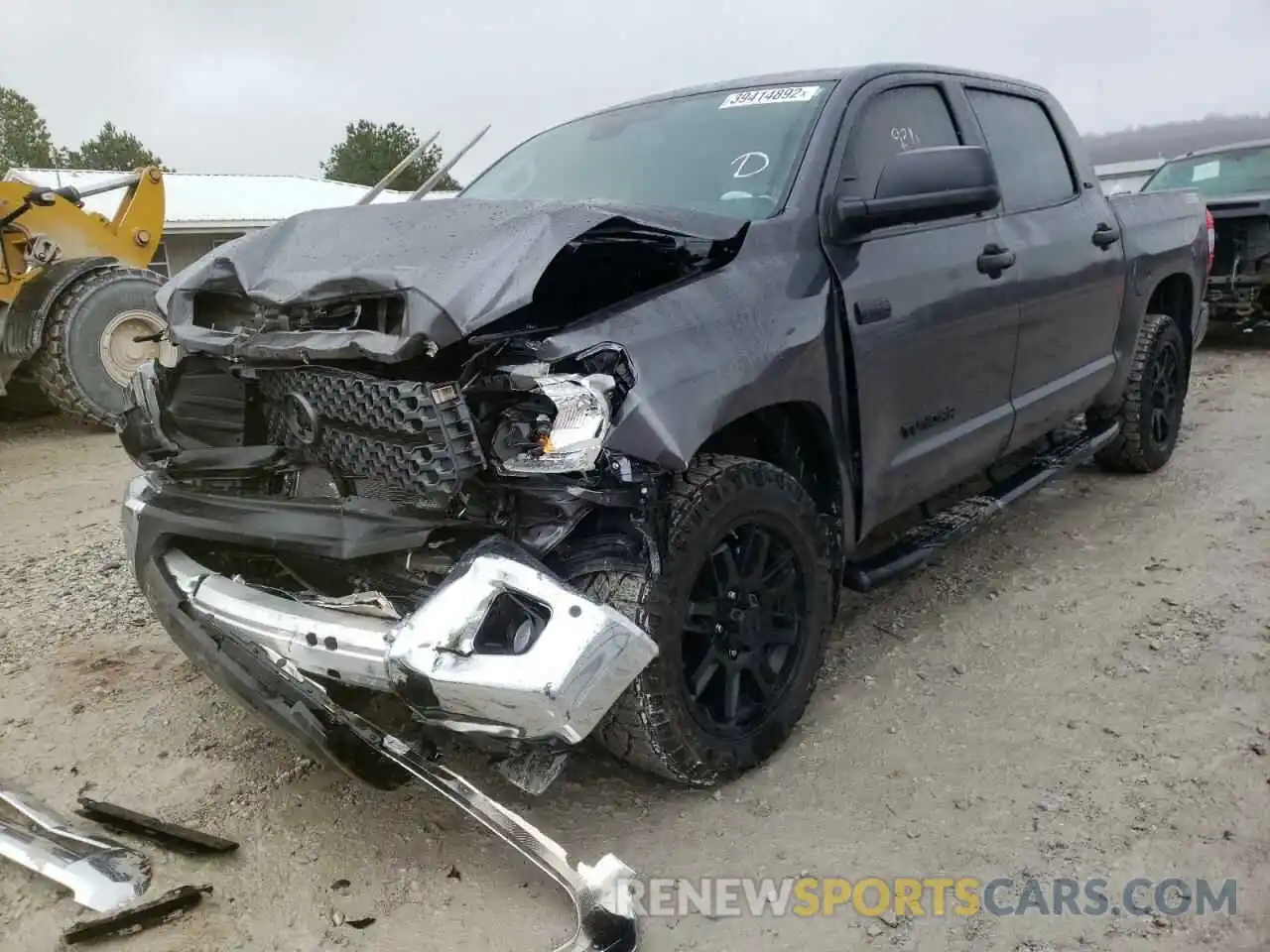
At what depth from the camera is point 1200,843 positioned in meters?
2.47

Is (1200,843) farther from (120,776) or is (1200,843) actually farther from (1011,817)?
(120,776)

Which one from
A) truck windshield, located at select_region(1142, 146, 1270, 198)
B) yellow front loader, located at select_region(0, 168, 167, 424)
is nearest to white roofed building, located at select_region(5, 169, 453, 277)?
yellow front loader, located at select_region(0, 168, 167, 424)

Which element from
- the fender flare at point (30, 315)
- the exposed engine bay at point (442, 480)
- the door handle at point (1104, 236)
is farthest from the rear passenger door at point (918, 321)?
the fender flare at point (30, 315)

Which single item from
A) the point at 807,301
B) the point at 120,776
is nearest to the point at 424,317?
the point at 807,301

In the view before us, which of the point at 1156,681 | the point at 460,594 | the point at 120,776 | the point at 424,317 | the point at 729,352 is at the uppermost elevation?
the point at 424,317

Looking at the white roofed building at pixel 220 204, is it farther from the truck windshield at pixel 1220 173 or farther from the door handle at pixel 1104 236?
the door handle at pixel 1104 236

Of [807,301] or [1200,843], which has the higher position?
[807,301]

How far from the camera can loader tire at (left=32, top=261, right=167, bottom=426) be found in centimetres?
757

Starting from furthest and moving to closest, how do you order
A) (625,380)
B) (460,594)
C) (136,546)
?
(136,546), (625,380), (460,594)

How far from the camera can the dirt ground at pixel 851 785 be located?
7.57 feet

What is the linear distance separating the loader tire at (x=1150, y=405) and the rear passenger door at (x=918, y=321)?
1690 millimetres

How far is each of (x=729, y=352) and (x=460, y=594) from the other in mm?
935

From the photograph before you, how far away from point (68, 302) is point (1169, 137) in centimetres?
1509

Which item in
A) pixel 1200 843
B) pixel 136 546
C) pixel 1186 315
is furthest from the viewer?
pixel 1186 315
